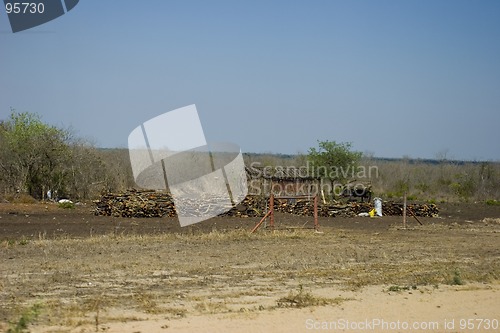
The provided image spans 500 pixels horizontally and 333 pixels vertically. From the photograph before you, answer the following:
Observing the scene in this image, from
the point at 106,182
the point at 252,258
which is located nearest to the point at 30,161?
the point at 106,182

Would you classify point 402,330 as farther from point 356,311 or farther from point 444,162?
point 444,162

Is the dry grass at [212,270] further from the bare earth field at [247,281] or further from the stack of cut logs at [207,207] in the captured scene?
the stack of cut logs at [207,207]

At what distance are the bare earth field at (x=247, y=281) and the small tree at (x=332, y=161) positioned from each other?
20986 millimetres

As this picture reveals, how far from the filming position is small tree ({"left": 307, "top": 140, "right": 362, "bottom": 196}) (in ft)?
158

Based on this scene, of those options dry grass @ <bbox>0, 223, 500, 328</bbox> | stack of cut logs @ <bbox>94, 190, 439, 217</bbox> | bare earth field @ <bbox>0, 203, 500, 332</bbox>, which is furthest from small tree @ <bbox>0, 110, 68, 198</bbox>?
dry grass @ <bbox>0, 223, 500, 328</bbox>

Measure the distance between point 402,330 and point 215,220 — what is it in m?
23.4

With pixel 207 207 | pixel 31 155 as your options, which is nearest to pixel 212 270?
pixel 207 207

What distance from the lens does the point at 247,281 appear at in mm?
14742

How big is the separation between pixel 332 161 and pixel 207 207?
15.8 metres

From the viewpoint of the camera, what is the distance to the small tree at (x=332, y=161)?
48219 mm

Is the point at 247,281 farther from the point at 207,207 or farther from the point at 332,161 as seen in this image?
the point at 332,161

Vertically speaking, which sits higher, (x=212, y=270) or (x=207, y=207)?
(x=212, y=270)

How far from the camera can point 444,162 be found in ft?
299

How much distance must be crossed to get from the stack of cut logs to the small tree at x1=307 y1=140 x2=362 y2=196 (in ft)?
30.4
